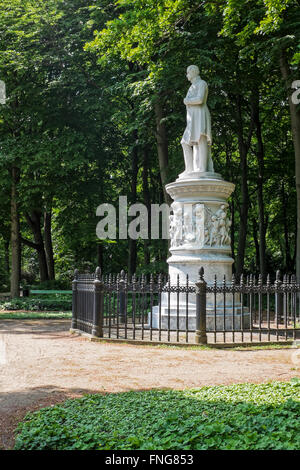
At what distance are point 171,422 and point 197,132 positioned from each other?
32.3 feet

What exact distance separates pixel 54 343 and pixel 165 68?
36.6 ft

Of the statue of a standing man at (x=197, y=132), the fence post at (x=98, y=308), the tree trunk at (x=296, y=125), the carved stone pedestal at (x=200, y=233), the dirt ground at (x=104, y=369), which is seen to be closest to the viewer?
the dirt ground at (x=104, y=369)

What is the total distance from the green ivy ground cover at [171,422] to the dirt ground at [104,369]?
0.48 m

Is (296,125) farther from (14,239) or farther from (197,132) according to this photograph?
(14,239)

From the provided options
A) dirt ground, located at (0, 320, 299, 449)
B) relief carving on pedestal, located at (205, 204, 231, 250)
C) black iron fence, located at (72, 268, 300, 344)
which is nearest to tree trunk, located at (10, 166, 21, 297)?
black iron fence, located at (72, 268, 300, 344)

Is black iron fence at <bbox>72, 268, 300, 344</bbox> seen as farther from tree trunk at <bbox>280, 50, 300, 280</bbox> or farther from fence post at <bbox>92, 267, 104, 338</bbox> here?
tree trunk at <bbox>280, 50, 300, 280</bbox>

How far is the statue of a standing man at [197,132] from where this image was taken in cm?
1307

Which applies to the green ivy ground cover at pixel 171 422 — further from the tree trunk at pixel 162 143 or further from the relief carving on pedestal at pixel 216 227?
the tree trunk at pixel 162 143

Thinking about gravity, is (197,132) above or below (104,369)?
above

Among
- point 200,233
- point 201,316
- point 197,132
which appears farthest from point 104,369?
point 197,132

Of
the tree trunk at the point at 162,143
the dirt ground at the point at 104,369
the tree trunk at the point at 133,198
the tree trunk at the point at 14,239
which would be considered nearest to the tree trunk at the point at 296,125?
the tree trunk at the point at 162,143

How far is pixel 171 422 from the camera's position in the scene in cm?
435

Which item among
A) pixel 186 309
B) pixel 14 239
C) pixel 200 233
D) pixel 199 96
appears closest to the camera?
pixel 186 309
